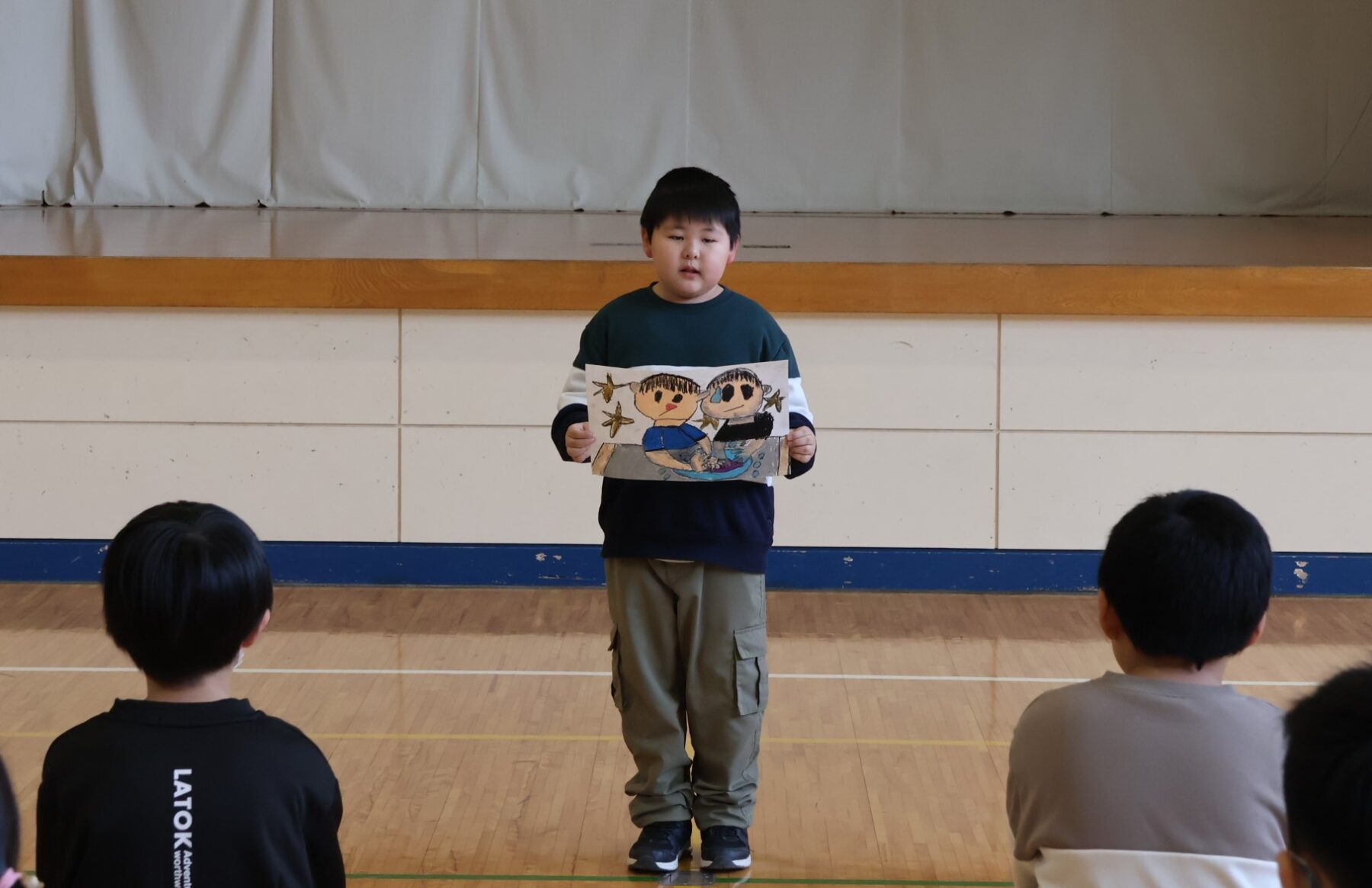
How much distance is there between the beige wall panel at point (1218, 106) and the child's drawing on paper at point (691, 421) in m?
5.18

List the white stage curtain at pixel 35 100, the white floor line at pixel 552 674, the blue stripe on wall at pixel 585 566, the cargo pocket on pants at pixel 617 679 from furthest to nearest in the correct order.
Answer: the white stage curtain at pixel 35 100
the blue stripe on wall at pixel 585 566
the white floor line at pixel 552 674
the cargo pocket on pants at pixel 617 679

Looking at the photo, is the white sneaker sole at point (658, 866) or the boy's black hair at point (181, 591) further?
the white sneaker sole at point (658, 866)

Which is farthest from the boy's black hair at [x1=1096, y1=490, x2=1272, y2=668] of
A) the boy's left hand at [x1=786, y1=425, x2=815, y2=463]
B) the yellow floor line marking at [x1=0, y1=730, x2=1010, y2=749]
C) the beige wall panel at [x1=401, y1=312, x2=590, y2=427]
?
the beige wall panel at [x1=401, y1=312, x2=590, y2=427]

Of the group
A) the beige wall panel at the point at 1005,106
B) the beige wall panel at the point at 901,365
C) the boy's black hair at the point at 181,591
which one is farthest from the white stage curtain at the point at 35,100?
the boy's black hair at the point at 181,591

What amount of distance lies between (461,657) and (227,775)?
193cm

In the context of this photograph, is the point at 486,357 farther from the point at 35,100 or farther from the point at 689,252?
the point at 35,100

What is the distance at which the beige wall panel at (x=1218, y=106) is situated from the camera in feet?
21.7

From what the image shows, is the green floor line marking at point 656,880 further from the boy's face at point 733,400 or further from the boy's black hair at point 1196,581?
the boy's black hair at point 1196,581

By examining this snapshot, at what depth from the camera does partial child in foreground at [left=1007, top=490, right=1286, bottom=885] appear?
1.13 m

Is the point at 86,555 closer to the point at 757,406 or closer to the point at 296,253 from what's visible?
the point at 296,253

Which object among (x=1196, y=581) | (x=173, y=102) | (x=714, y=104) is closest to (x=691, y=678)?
(x=1196, y=581)

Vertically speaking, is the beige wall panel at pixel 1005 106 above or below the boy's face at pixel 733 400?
above

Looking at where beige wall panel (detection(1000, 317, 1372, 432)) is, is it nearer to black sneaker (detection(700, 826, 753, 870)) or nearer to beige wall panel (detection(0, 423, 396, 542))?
beige wall panel (detection(0, 423, 396, 542))

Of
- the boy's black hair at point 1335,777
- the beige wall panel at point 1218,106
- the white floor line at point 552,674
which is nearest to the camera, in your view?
the boy's black hair at point 1335,777
